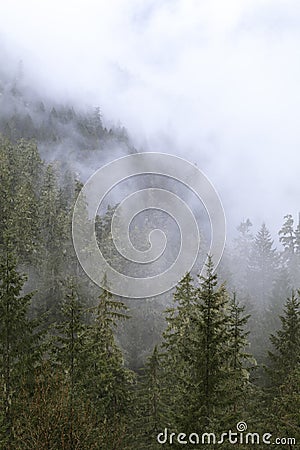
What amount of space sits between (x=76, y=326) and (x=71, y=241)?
1001 inches

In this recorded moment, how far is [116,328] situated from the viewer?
32.3 metres

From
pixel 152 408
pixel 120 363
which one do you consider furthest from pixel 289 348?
pixel 120 363

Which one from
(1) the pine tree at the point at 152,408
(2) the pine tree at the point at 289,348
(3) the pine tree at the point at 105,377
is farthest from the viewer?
(2) the pine tree at the point at 289,348

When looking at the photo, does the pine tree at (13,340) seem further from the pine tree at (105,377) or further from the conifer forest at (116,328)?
the pine tree at (105,377)

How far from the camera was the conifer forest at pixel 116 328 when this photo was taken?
39.3 feet

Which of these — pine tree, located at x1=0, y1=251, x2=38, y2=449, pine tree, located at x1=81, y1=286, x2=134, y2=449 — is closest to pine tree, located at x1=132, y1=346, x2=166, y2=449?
pine tree, located at x1=81, y1=286, x2=134, y2=449

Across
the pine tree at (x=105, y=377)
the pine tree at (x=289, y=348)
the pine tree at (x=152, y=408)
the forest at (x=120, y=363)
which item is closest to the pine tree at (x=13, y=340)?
the forest at (x=120, y=363)

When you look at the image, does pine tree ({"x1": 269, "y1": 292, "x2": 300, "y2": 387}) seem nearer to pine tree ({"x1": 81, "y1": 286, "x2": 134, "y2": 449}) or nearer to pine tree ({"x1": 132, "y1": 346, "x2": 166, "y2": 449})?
pine tree ({"x1": 132, "y1": 346, "x2": 166, "y2": 449})

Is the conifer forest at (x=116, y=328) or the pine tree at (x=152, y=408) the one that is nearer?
the conifer forest at (x=116, y=328)

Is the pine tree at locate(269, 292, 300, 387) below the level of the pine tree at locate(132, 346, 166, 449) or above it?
above

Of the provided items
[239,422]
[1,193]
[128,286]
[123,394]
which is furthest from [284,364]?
[1,193]

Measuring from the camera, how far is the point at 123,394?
17.8 m

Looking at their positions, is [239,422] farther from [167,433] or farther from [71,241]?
[71,241]

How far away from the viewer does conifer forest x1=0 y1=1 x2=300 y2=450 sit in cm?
1198
